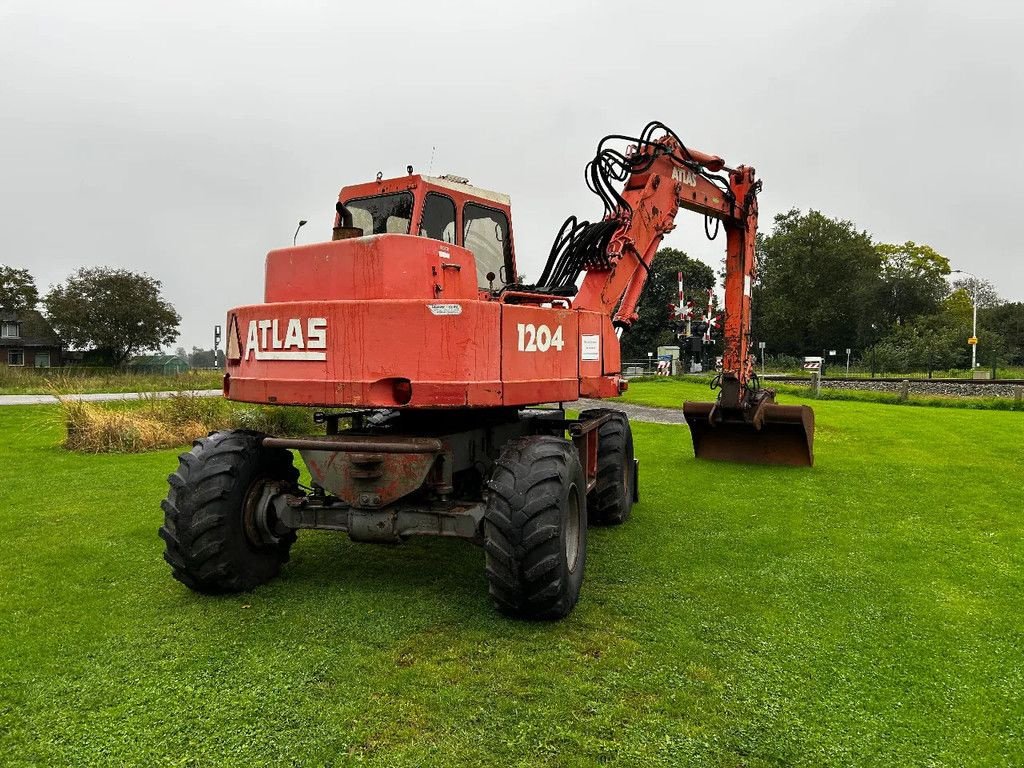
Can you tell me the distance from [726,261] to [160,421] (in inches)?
408

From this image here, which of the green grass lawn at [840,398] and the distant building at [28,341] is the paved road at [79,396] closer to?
the green grass lawn at [840,398]

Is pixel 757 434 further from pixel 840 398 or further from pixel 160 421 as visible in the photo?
pixel 840 398

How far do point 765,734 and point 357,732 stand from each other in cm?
192

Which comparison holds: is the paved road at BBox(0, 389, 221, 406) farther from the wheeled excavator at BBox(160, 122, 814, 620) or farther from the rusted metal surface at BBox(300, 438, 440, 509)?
the rusted metal surface at BBox(300, 438, 440, 509)

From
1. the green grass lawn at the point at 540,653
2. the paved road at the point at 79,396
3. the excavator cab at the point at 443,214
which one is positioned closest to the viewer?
the green grass lawn at the point at 540,653

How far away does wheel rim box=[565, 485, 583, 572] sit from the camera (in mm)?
5141

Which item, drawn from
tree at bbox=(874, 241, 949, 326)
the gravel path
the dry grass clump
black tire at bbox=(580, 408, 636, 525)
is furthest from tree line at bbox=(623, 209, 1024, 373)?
black tire at bbox=(580, 408, 636, 525)

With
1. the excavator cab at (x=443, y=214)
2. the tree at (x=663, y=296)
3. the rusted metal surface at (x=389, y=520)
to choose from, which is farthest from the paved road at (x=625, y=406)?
the tree at (x=663, y=296)

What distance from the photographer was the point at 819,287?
6625cm

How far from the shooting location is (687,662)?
4.23 meters

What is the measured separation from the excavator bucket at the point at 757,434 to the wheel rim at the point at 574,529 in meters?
5.91

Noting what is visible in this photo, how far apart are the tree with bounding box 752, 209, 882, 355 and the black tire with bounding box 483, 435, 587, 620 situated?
215 ft

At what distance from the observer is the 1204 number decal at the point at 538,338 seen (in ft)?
16.3

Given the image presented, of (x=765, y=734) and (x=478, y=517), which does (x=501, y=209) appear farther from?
(x=765, y=734)
